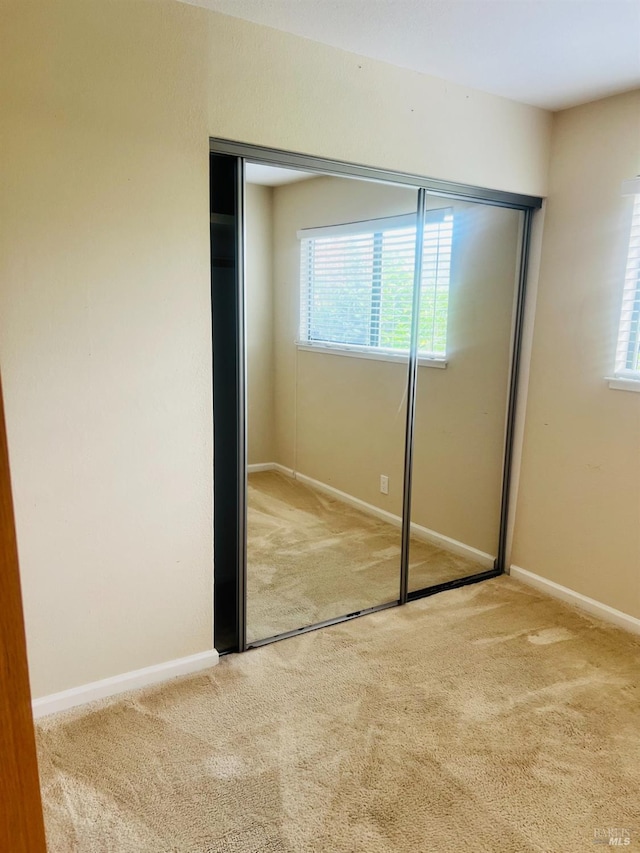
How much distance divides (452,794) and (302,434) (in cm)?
157

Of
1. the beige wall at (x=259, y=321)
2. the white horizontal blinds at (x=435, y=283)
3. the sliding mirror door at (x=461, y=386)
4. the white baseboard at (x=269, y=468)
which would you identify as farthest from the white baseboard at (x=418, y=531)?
the white horizontal blinds at (x=435, y=283)

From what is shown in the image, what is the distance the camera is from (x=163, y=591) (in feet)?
Result: 7.49

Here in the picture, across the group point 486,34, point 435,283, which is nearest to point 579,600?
point 435,283

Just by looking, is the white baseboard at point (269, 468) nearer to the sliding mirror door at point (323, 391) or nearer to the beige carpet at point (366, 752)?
the sliding mirror door at point (323, 391)

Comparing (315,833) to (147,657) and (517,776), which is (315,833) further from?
(147,657)

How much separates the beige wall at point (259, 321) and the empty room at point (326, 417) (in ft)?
0.06

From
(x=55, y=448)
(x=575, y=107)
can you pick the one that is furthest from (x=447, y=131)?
(x=55, y=448)

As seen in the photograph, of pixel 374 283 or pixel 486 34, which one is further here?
pixel 374 283

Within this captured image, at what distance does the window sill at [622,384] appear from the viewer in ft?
8.70

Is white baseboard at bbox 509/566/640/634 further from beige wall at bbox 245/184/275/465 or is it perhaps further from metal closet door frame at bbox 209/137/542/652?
beige wall at bbox 245/184/275/465

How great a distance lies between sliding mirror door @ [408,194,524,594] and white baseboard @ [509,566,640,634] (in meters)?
0.20

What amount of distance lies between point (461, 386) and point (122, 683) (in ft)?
6.83

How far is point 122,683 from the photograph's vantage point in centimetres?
222

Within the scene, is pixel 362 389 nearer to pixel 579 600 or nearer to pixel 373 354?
pixel 373 354
